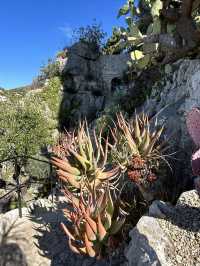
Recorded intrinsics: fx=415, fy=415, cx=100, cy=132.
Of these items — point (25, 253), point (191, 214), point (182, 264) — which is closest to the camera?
point (182, 264)

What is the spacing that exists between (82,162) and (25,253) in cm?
146

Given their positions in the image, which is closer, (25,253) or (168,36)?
(168,36)

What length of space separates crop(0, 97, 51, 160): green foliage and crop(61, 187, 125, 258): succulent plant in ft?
34.5

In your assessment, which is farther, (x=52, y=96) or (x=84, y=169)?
(x=52, y=96)

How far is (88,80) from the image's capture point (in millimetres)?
23375

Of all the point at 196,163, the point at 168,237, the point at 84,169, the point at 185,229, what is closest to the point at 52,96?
the point at 84,169

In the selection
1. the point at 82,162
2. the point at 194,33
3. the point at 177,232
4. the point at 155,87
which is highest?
the point at 155,87

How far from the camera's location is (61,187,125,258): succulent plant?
4484 millimetres

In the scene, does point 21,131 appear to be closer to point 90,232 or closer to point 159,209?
point 90,232

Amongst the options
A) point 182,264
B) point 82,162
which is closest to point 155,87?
point 82,162

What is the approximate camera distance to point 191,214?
4.34 metres

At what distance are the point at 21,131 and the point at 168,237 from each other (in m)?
12.1

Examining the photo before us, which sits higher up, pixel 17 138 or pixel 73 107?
pixel 73 107

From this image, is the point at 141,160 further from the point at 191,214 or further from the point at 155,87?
the point at 155,87
